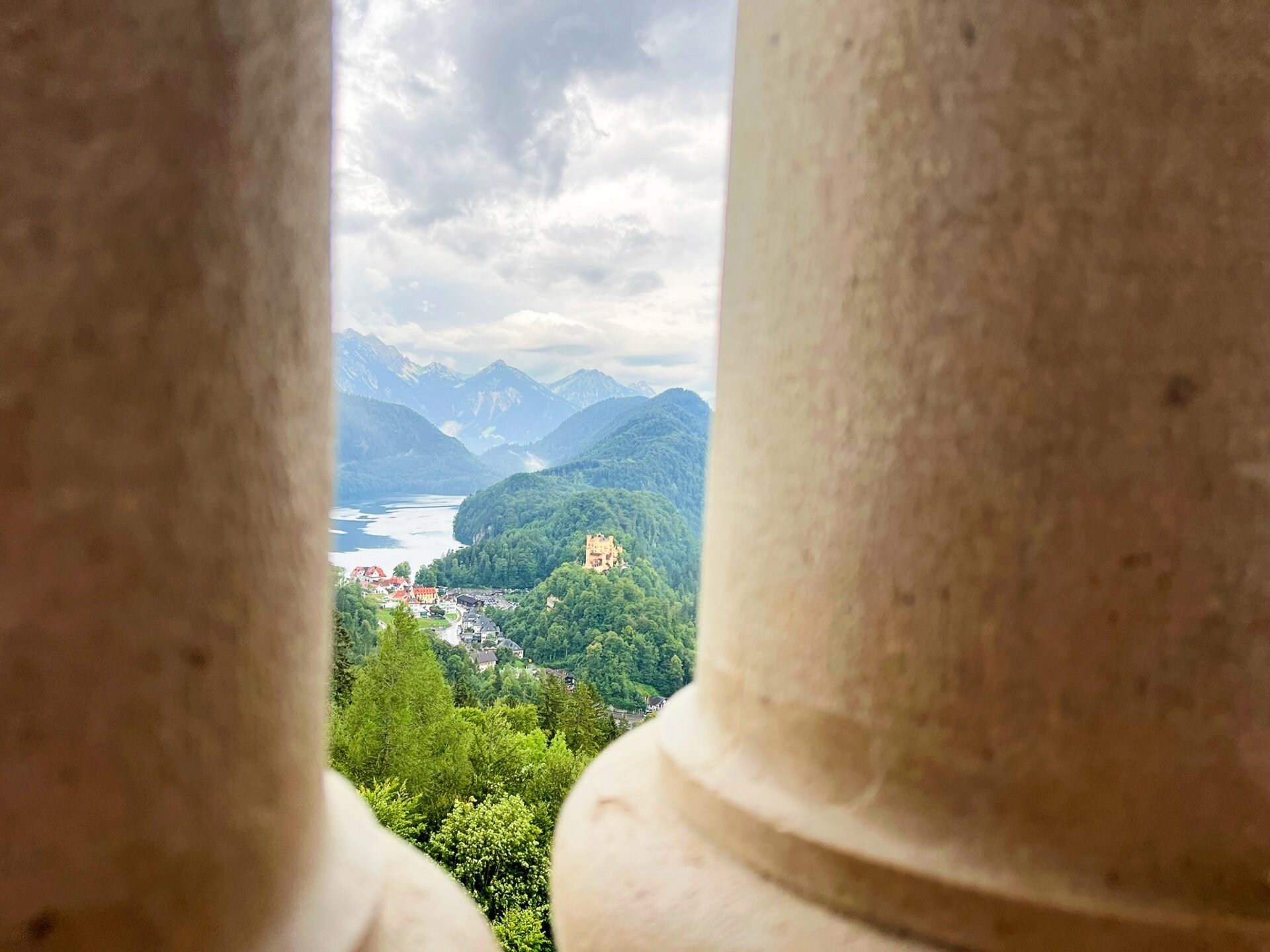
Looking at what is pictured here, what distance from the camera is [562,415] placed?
2327 inches

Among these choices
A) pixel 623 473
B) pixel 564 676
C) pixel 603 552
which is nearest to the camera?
pixel 564 676

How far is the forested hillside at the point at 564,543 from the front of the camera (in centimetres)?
3847

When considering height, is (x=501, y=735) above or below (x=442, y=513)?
below

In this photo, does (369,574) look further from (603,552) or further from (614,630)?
(603,552)

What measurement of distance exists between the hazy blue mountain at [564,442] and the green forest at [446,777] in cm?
2494

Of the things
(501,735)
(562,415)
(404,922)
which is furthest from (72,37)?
(562,415)

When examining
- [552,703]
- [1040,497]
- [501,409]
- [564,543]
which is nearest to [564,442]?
[501,409]

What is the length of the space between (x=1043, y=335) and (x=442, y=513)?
39.8m

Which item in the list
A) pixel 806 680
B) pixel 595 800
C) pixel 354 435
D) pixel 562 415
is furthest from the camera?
pixel 562 415

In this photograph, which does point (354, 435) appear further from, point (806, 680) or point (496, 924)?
point (806, 680)

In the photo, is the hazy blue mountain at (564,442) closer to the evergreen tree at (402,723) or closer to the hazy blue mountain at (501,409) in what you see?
the hazy blue mountain at (501,409)

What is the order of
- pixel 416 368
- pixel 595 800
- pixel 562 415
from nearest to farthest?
pixel 595 800 < pixel 416 368 < pixel 562 415

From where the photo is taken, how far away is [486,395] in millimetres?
57625

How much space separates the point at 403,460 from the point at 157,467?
42.1 metres
